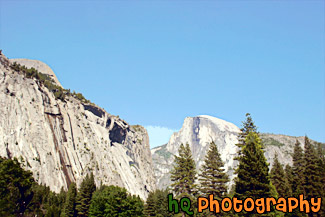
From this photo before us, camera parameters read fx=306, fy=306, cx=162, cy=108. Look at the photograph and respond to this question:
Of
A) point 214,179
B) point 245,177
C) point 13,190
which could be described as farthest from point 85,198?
point 245,177

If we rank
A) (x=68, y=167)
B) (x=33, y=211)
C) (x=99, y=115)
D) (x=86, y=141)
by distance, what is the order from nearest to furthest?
(x=33, y=211)
(x=68, y=167)
(x=86, y=141)
(x=99, y=115)

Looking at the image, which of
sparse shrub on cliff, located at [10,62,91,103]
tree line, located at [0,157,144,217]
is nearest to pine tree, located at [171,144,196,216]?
tree line, located at [0,157,144,217]

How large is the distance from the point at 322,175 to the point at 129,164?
117 m

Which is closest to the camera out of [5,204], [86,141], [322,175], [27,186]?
[5,204]

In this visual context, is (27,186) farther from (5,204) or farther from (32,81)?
(32,81)

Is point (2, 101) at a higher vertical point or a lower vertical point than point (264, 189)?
higher

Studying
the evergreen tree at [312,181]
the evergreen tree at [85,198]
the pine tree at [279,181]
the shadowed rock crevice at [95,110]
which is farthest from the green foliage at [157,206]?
the shadowed rock crevice at [95,110]

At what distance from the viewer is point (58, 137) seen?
400 ft

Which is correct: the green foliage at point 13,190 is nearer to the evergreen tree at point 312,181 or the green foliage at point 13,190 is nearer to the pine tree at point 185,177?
the pine tree at point 185,177

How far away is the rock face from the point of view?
104312 mm

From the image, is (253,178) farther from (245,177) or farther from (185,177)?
(185,177)

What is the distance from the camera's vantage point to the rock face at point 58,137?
104312 millimetres

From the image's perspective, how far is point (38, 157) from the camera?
10600 centimetres

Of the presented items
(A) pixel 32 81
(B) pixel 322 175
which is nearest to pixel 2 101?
(A) pixel 32 81
